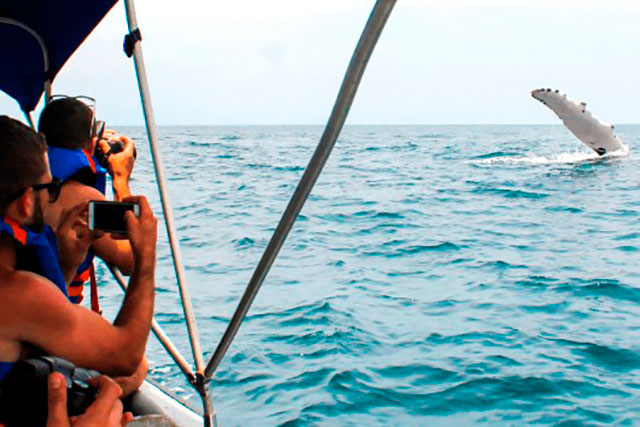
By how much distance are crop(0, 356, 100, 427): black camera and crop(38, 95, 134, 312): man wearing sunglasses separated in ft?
3.00

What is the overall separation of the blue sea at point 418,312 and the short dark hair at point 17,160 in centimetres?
331

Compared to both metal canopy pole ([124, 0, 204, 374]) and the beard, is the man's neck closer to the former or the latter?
the beard

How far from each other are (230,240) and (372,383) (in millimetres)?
6609

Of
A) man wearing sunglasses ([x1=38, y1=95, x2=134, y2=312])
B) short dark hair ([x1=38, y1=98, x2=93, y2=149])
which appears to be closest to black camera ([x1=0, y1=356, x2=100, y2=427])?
man wearing sunglasses ([x1=38, y1=95, x2=134, y2=312])

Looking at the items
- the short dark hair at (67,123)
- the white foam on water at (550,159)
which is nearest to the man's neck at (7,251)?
the short dark hair at (67,123)

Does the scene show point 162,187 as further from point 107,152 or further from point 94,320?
point 94,320

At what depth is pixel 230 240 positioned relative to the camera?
11.6m

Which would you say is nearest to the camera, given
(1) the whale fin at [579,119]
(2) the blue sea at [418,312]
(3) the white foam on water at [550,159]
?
(2) the blue sea at [418,312]

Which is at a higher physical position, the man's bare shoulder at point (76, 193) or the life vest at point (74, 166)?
the life vest at point (74, 166)

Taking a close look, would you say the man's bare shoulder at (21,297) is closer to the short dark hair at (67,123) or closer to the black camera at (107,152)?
the short dark hair at (67,123)

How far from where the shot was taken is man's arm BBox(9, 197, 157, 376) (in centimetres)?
170

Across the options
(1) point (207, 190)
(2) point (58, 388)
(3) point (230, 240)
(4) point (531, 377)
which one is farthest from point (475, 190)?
(2) point (58, 388)

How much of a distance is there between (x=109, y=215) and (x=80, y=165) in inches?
31.4

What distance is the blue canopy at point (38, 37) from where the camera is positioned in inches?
131
